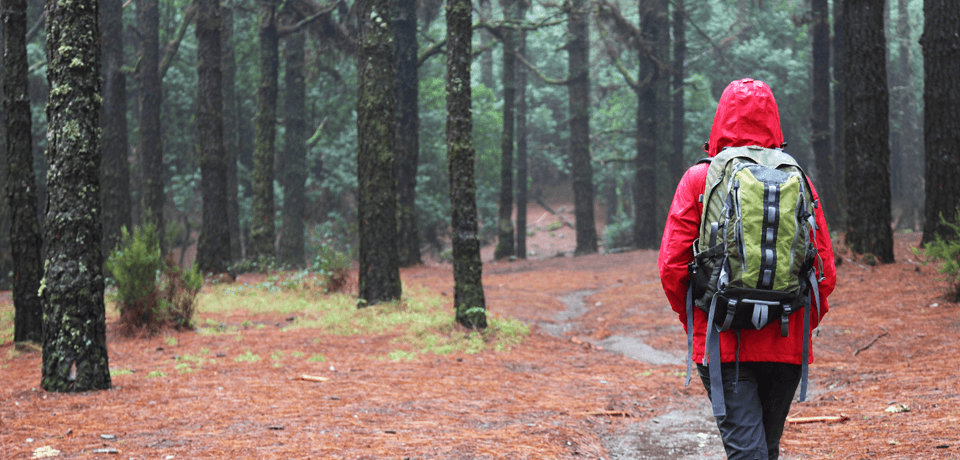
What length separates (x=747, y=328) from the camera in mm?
2766

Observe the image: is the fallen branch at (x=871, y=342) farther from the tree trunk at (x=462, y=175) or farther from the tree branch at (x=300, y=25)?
the tree branch at (x=300, y=25)

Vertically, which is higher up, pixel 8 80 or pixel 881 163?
pixel 8 80

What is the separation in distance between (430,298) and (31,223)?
18.9 feet

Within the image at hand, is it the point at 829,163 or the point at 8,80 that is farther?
the point at 829,163

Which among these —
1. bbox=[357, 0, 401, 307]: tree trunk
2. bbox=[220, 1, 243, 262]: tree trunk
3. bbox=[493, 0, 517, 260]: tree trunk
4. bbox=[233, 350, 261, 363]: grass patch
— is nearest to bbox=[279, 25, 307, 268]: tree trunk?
bbox=[220, 1, 243, 262]: tree trunk

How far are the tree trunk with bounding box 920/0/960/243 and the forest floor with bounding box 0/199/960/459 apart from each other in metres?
1.33

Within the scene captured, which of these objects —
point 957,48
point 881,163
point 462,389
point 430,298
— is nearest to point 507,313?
point 430,298

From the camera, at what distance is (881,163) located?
1035cm

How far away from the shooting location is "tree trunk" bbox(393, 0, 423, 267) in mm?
18344

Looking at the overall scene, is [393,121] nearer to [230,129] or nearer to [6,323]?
[6,323]

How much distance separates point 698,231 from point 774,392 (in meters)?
0.71

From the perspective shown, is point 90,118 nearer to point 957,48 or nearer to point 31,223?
point 31,223

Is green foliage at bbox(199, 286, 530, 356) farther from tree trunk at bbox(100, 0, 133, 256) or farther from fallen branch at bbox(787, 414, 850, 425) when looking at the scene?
tree trunk at bbox(100, 0, 133, 256)

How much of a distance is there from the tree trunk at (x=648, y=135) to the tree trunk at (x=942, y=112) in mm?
12876
